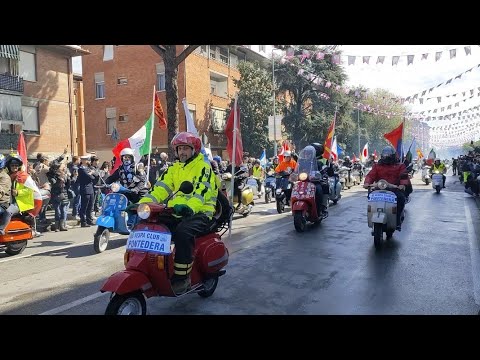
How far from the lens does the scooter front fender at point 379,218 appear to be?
7923 millimetres

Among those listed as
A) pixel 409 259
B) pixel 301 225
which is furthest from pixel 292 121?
pixel 409 259

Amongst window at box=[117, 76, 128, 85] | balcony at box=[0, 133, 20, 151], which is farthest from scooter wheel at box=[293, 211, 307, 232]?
window at box=[117, 76, 128, 85]

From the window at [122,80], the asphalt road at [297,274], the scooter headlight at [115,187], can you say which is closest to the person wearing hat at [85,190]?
the asphalt road at [297,274]

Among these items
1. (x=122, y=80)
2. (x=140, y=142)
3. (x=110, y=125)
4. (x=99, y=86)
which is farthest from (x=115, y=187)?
(x=99, y=86)

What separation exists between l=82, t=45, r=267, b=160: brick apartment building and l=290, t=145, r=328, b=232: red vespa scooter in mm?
20436

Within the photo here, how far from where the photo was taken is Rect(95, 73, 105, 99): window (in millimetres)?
33281

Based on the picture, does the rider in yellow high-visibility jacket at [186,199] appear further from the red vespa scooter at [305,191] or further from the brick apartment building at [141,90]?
the brick apartment building at [141,90]

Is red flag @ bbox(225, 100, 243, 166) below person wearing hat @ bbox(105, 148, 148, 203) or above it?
above

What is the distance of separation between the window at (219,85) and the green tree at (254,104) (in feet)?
7.17

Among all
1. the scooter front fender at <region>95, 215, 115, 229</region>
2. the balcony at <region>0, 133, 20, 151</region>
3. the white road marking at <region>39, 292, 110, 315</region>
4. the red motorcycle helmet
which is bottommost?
the white road marking at <region>39, 292, 110, 315</region>

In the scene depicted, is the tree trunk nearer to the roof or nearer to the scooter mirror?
the roof

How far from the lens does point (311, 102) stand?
40.0m

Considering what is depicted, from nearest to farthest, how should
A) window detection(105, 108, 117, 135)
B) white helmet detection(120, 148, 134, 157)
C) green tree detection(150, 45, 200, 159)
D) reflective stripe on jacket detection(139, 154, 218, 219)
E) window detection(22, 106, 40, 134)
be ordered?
reflective stripe on jacket detection(139, 154, 218, 219), white helmet detection(120, 148, 134, 157), green tree detection(150, 45, 200, 159), window detection(22, 106, 40, 134), window detection(105, 108, 117, 135)

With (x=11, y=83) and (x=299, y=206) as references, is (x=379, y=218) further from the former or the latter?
(x=11, y=83)
